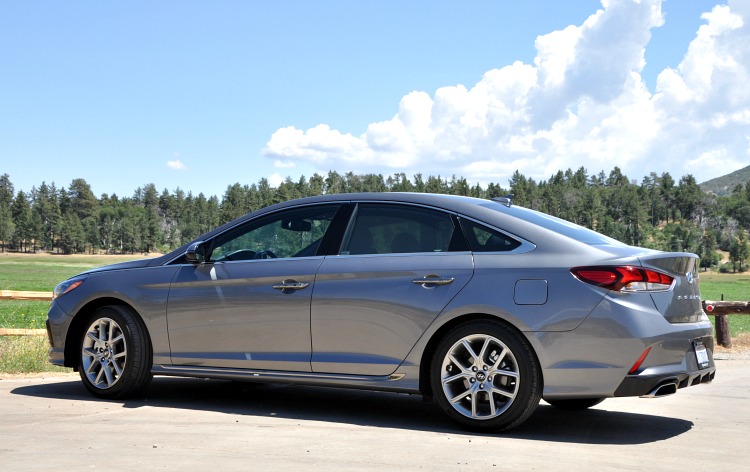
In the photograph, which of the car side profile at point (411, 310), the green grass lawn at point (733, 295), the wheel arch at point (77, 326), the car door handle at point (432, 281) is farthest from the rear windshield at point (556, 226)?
the green grass lawn at point (733, 295)

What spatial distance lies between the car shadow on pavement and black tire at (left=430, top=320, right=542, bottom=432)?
0.16m

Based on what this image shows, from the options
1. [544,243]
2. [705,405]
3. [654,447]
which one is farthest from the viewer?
[705,405]

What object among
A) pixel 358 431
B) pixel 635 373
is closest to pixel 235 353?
pixel 358 431

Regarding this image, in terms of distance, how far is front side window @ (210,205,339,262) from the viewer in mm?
6840

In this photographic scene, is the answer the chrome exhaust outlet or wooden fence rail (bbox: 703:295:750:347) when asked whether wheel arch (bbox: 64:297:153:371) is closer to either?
the chrome exhaust outlet

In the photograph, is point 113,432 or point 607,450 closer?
point 607,450

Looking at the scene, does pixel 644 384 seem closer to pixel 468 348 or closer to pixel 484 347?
pixel 484 347

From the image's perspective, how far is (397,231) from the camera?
6484mm

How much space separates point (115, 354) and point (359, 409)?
6.91 ft

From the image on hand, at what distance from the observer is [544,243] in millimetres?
5930

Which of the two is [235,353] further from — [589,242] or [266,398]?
[589,242]

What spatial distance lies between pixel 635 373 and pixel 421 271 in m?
1.56

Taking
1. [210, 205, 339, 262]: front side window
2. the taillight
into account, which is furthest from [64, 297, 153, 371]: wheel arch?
the taillight

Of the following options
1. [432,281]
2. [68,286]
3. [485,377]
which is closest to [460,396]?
[485,377]
